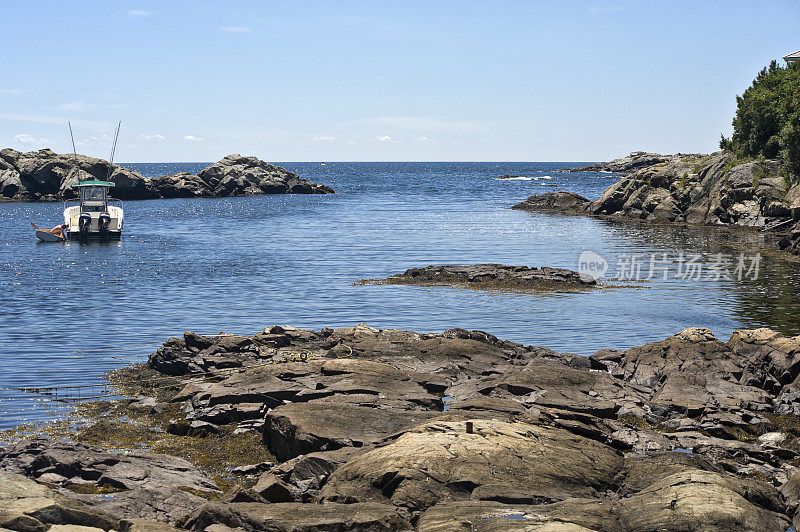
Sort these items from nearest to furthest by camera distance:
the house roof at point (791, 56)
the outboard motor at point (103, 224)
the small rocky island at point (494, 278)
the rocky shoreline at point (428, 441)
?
the rocky shoreline at point (428, 441) → the small rocky island at point (494, 278) → the outboard motor at point (103, 224) → the house roof at point (791, 56)

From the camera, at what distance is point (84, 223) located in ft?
207

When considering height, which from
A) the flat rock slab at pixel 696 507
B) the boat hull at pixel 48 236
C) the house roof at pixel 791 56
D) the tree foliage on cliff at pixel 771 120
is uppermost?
the house roof at pixel 791 56

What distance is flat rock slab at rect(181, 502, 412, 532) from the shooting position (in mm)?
9836

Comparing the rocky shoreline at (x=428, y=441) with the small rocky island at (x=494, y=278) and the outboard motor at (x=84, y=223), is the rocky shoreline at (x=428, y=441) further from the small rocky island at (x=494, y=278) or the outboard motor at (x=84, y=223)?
the outboard motor at (x=84, y=223)

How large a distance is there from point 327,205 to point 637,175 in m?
44.6

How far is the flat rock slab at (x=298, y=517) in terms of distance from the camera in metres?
9.84

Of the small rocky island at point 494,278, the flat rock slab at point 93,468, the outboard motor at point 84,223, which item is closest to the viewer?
the flat rock slab at point 93,468

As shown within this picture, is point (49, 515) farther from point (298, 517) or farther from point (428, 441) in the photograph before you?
point (428, 441)

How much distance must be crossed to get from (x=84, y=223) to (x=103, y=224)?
1.52 m

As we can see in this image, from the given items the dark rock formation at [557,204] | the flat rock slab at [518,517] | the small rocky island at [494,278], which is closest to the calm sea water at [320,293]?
the small rocky island at [494,278]

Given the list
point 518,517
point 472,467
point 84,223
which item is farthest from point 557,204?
point 518,517

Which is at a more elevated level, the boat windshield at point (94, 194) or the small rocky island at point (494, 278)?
the boat windshield at point (94, 194)

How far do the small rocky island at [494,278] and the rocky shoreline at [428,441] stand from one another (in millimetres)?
14177

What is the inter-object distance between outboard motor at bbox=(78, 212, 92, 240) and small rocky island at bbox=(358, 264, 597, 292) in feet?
109
